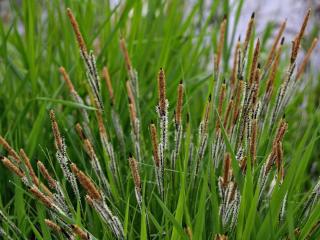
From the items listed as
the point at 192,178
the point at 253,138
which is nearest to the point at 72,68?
the point at 192,178

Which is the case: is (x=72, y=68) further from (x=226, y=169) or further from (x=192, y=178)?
A: (x=226, y=169)

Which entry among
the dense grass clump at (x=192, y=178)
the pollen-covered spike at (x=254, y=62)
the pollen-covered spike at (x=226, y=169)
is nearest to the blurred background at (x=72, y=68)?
the dense grass clump at (x=192, y=178)

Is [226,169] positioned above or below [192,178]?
above

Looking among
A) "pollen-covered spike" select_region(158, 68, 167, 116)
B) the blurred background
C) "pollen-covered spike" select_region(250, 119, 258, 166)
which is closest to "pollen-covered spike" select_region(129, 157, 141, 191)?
"pollen-covered spike" select_region(158, 68, 167, 116)

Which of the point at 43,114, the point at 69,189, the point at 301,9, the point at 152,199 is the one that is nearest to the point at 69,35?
the point at 43,114

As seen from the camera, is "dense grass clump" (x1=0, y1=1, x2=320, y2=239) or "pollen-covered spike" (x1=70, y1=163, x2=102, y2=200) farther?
"dense grass clump" (x1=0, y1=1, x2=320, y2=239)

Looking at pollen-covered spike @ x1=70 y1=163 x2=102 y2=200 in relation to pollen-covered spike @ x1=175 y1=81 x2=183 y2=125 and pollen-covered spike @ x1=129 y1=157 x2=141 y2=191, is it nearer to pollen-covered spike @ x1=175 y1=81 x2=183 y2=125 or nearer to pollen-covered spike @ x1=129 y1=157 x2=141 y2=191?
pollen-covered spike @ x1=129 y1=157 x2=141 y2=191

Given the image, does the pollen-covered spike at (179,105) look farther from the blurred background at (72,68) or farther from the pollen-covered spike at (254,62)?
the blurred background at (72,68)

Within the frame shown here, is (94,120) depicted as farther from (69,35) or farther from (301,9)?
(301,9)

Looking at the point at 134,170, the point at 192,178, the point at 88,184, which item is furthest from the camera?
the point at 192,178

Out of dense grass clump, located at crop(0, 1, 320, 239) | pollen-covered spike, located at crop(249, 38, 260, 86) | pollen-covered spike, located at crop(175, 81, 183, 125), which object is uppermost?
pollen-covered spike, located at crop(249, 38, 260, 86)

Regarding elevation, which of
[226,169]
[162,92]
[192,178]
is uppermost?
[162,92]
